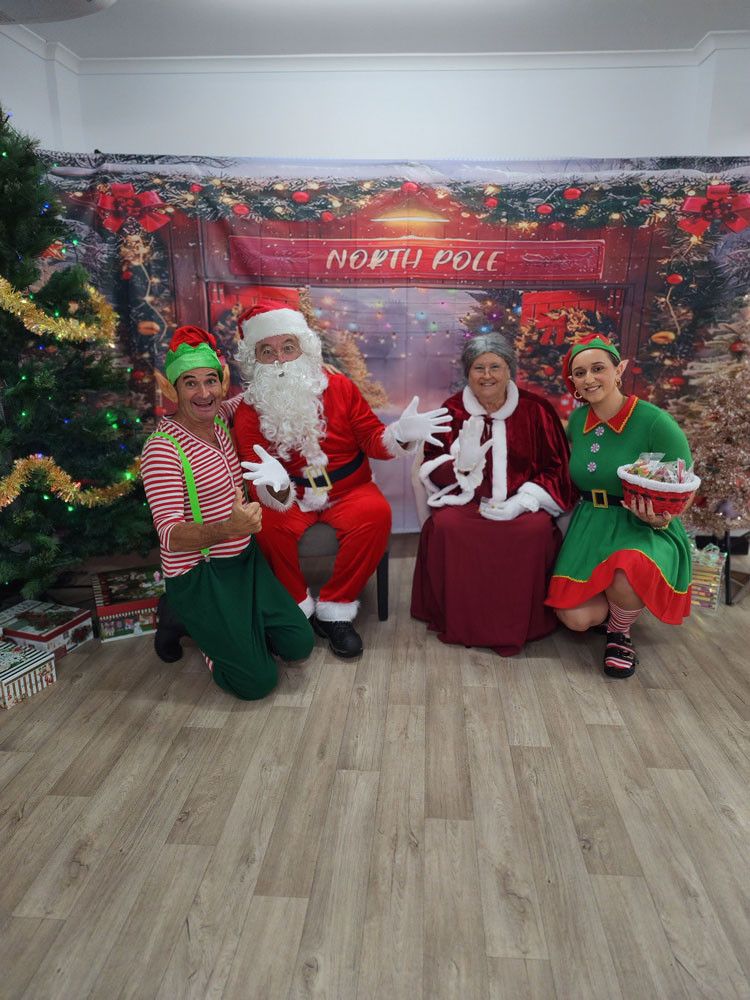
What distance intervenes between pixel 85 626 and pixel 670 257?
3552 mm

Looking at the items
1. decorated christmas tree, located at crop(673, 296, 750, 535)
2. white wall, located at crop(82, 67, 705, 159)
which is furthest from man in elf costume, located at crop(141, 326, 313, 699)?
decorated christmas tree, located at crop(673, 296, 750, 535)

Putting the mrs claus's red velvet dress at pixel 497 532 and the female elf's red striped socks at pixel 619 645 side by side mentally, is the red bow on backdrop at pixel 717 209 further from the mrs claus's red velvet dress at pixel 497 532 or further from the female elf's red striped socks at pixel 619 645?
the female elf's red striped socks at pixel 619 645

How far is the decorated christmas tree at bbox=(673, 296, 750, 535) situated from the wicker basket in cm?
95

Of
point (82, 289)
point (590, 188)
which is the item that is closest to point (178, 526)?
point (82, 289)

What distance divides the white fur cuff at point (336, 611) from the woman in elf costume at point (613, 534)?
34.0 inches

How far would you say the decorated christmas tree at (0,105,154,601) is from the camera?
2.61 metres

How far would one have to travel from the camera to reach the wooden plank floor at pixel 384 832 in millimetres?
1504

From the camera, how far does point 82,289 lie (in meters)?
2.79

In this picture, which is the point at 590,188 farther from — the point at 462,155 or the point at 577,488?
the point at 577,488

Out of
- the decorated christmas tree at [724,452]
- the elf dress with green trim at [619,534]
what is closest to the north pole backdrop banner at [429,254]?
the decorated christmas tree at [724,452]

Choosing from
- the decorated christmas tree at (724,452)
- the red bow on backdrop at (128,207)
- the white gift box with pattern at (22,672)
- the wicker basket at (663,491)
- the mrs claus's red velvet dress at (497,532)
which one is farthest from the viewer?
the red bow on backdrop at (128,207)

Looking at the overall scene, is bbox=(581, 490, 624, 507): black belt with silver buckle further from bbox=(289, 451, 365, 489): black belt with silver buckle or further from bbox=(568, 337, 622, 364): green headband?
bbox=(289, 451, 365, 489): black belt with silver buckle

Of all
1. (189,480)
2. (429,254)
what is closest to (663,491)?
(189,480)

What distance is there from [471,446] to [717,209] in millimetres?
2002
